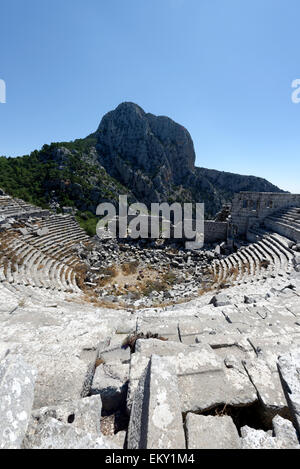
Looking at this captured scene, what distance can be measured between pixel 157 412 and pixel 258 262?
1184 centimetres

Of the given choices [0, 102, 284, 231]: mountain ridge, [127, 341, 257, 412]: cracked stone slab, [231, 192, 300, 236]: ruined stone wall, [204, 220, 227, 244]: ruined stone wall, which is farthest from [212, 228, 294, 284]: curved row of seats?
[0, 102, 284, 231]: mountain ridge

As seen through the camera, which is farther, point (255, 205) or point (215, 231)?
point (255, 205)

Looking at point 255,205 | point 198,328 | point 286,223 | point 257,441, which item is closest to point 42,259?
point 198,328

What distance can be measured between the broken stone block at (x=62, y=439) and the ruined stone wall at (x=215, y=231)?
17.1 meters

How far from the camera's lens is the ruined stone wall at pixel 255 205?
16984 mm

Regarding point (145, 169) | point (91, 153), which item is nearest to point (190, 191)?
point (145, 169)

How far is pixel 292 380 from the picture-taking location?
2113 millimetres

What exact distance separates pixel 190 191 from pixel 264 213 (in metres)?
42.7

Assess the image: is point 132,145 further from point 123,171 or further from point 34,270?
point 34,270

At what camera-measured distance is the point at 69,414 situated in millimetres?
1979

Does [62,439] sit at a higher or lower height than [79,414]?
higher

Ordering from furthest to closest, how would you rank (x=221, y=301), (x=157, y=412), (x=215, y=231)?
1. (x=215, y=231)
2. (x=221, y=301)
3. (x=157, y=412)

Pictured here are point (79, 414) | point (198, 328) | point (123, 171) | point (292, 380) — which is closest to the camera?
point (79, 414)

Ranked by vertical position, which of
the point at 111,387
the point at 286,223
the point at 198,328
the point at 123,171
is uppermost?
the point at 123,171
